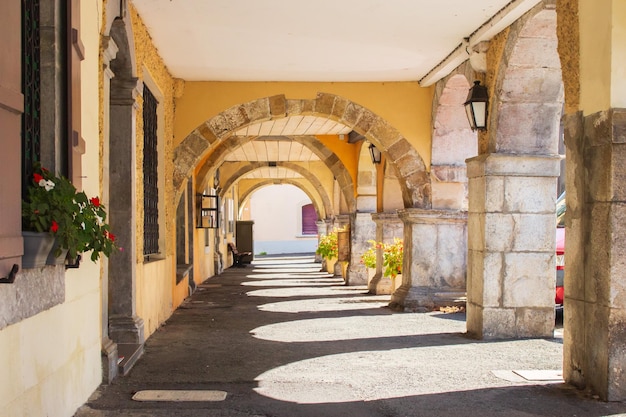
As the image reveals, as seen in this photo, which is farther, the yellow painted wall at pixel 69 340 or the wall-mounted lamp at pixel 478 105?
the wall-mounted lamp at pixel 478 105

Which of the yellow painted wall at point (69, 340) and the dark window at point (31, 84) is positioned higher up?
the dark window at point (31, 84)

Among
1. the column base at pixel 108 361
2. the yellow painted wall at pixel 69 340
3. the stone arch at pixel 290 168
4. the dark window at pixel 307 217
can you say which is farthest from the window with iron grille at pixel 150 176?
the dark window at pixel 307 217

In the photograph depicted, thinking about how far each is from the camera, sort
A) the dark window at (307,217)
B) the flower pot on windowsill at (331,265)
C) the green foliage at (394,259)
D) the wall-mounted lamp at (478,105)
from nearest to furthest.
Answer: the wall-mounted lamp at (478,105) → the green foliage at (394,259) → the flower pot on windowsill at (331,265) → the dark window at (307,217)

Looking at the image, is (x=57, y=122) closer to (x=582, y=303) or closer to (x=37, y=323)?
(x=37, y=323)

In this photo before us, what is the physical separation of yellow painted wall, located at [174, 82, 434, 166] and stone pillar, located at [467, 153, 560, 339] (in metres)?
2.46

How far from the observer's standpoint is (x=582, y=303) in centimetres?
440

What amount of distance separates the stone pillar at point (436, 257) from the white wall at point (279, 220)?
2575 cm

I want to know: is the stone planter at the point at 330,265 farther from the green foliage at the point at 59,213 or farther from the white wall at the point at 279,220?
the white wall at the point at 279,220

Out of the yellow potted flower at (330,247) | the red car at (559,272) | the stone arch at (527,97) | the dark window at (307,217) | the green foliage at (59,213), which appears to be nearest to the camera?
the green foliage at (59,213)

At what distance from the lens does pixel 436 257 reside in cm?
887

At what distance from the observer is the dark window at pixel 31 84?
3.11m

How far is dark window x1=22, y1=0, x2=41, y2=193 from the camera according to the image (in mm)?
3105

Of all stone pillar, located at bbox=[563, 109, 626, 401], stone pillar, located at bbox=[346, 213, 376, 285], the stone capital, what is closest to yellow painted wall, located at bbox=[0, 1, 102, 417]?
stone pillar, located at bbox=[563, 109, 626, 401]

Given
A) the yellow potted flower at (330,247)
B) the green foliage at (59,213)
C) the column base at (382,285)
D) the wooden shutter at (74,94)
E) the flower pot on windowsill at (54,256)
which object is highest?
the wooden shutter at (74,94)
